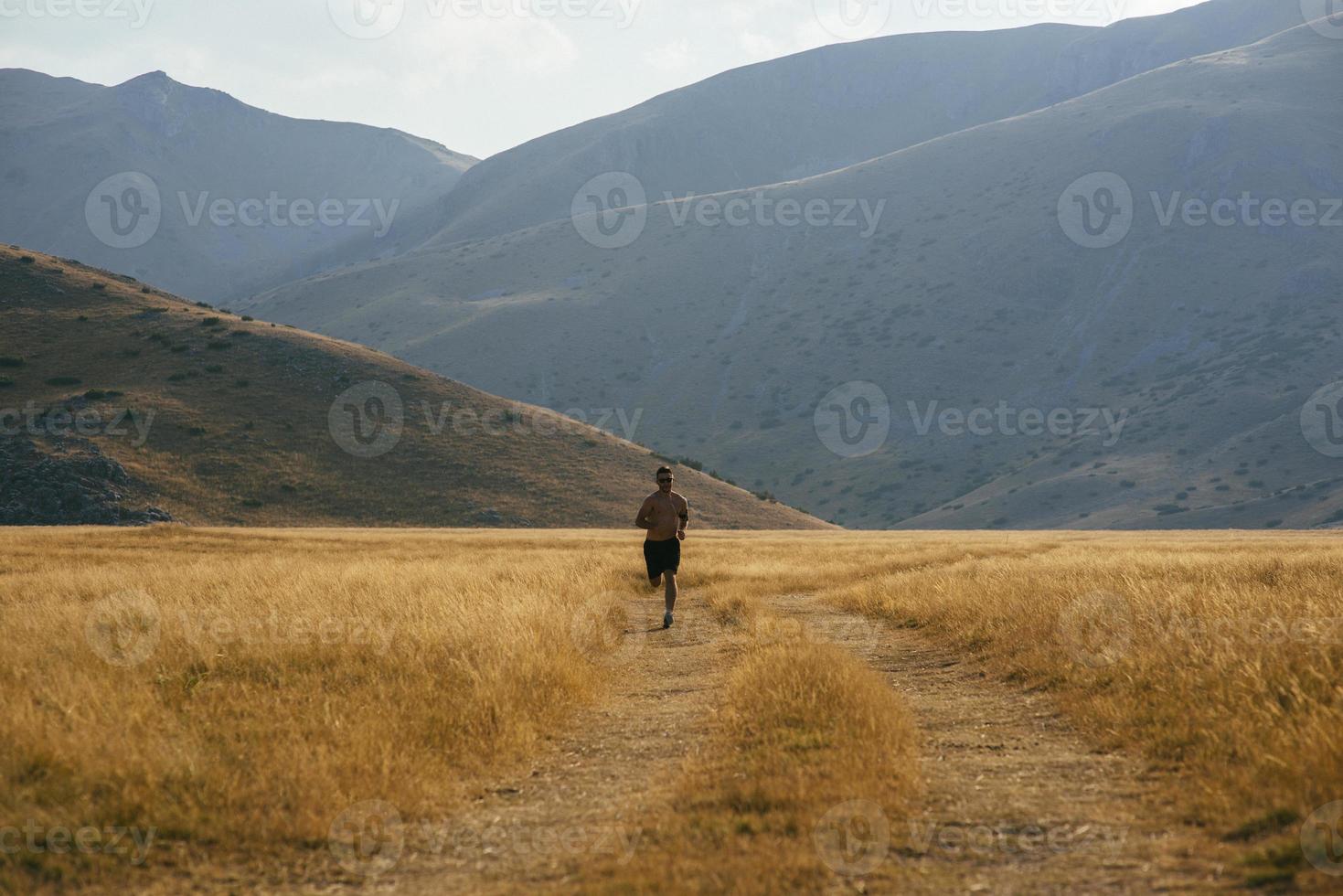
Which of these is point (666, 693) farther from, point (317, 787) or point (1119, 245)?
point (1119, 245)

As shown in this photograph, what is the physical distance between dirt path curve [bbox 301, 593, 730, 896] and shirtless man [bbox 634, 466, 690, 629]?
4.58 meters

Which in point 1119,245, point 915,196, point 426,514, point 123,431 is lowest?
point 426,514

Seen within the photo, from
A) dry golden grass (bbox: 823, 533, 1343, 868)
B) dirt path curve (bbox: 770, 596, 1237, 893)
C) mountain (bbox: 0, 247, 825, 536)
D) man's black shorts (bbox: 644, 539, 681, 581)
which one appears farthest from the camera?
mountain (bbox: 0, 247, 825, 536)

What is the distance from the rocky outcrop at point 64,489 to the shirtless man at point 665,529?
148 ft

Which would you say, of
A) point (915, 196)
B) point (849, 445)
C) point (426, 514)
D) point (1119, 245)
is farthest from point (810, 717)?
point (915, 196)

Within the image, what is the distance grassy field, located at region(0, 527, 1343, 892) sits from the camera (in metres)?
5.06

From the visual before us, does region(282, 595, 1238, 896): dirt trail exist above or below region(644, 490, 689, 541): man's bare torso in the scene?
below

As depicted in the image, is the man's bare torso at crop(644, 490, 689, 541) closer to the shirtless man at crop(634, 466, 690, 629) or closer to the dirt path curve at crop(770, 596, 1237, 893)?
the shirtless man at crop(634, 466, 690, 629)

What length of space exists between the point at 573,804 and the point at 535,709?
7.39ft

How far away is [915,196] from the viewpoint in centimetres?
14450

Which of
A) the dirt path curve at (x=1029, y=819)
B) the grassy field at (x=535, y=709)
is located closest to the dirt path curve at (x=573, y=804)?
the grassy field at (x=535, y=709)

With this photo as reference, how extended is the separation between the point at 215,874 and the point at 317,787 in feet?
2.59

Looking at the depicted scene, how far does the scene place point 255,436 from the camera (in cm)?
6212

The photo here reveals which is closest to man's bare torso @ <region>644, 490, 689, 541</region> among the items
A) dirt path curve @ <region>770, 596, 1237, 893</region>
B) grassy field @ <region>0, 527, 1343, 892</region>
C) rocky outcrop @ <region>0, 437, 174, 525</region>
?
grassy field @ <region>0, 527, 1343, 892</region>
